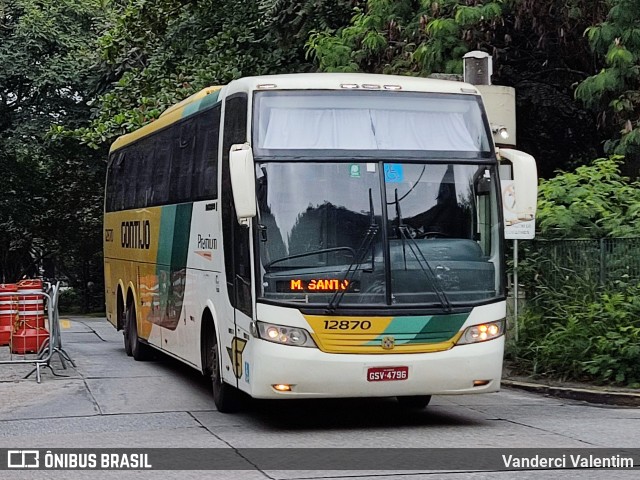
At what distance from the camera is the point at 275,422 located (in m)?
12.1

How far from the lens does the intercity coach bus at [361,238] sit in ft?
35.8

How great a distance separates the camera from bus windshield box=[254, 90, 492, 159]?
11.3m

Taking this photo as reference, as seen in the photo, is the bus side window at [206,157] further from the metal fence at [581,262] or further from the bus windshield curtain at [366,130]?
the metal fence at [581,262]

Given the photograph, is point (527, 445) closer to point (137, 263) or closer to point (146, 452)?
point (146, 452)

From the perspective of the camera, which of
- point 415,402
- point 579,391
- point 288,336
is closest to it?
point 288,336

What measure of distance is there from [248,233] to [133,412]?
2.92 metres

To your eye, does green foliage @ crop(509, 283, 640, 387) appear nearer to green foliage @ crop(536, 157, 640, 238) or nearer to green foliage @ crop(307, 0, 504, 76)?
green foliage @ crop(536, 157, 640, 238)

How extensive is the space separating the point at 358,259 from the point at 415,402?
2.88 m

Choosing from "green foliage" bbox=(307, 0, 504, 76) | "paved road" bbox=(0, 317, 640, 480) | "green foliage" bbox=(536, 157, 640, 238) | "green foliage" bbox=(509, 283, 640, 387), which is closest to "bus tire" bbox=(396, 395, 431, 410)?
"paved road" bbox=(0, 317, 640, 480)

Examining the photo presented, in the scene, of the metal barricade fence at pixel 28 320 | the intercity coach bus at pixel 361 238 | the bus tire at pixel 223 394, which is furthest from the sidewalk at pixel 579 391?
the metal barricade fence at pixel 28 320

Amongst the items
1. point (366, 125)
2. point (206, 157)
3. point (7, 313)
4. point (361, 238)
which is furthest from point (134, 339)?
point (361, 238)

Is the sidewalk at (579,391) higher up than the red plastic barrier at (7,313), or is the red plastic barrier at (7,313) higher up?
the red plastic barrier at (7,313)

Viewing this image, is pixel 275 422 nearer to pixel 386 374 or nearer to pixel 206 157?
pixel 386 374

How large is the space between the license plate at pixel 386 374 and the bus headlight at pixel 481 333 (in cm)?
63
